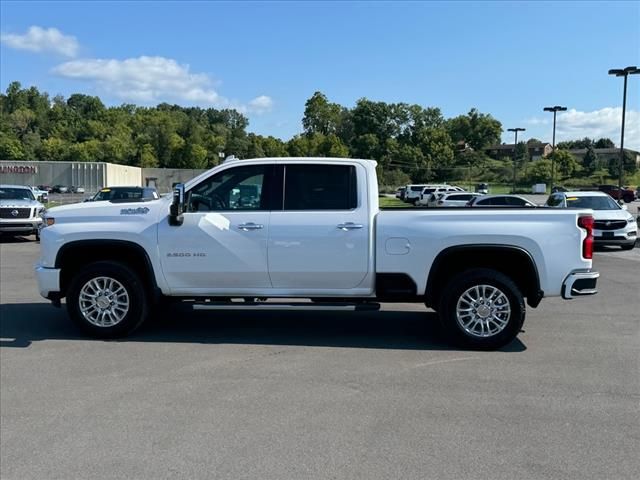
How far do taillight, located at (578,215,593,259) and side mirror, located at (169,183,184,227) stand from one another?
4.17 metres

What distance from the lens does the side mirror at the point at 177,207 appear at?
6.36 meters

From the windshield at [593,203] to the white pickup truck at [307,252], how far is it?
1310 centimetres

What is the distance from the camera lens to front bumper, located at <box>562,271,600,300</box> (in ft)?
20.2

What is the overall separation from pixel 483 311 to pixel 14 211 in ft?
53.3

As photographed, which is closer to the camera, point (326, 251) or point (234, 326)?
point (326, 251)

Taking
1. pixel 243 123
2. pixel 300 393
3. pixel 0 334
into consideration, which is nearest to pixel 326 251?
pixel 300 393

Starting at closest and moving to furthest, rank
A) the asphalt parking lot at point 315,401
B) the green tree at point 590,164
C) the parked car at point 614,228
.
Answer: the asphalt parking lot at point 315,401 → the parked car at point 614,228 → the green tree at point 590,164

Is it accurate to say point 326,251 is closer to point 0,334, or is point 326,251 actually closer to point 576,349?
point 576,349

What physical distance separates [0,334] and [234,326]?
269cm

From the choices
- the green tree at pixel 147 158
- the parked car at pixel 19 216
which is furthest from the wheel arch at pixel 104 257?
the green tree at pixel 147 158

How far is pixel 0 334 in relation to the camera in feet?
22.7

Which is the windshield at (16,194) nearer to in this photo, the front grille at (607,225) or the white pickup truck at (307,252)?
the white pickup truck at (307,252)

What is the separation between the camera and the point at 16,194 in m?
19.5

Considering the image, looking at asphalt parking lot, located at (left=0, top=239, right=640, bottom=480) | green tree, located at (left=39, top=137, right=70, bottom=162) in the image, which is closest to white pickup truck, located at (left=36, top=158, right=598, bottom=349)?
asphalt parking lot, located at (left=0, top=239, right=640, bottom=480)
